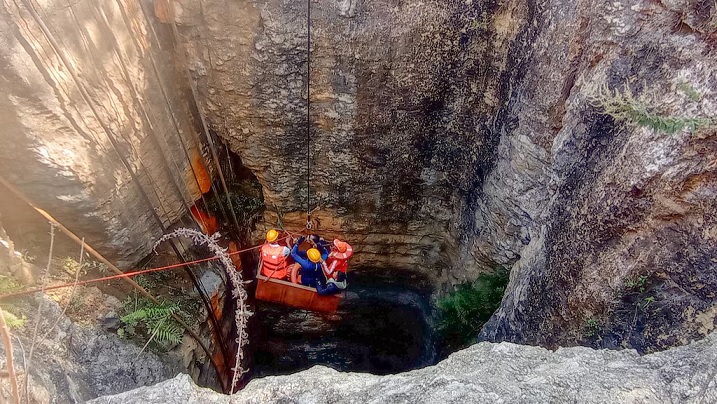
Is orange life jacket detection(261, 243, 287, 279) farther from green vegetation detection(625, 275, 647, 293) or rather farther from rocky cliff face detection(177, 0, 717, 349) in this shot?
green vegetation detection(625, 275, 647, 293)

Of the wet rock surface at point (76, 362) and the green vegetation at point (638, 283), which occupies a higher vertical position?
the green vegetation at point (638, 283)

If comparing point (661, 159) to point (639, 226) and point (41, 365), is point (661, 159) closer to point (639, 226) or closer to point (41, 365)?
point (639, 226)

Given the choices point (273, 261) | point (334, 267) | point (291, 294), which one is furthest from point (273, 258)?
point (334, 267)

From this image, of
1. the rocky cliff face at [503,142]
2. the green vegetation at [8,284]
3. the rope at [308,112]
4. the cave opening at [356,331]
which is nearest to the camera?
the rocky cliff face at [503,142]

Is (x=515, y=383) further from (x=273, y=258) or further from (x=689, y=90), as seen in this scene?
(x=273, y=258)

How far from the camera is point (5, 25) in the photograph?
115 inches

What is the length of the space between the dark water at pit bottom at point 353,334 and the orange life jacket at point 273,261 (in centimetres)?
142

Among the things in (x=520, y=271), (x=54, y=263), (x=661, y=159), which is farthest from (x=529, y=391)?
(x=54, y=263)

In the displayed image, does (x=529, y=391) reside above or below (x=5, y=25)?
below

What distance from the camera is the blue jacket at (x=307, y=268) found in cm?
559

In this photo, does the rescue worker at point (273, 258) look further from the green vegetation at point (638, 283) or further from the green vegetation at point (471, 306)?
the green vegetation at point (638, 283)

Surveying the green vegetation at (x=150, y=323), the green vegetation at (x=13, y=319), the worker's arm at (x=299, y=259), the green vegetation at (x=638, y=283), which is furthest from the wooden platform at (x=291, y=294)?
the green vegetation at (x=638, y=283)

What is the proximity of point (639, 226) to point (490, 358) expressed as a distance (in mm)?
1284

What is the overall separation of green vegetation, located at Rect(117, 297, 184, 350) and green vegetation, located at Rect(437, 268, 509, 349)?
318cm
